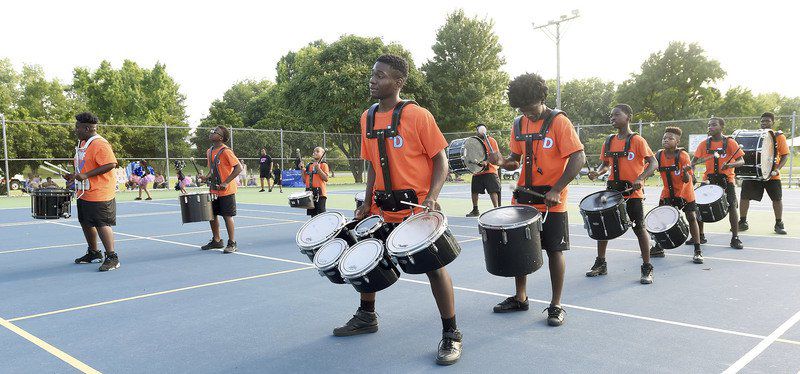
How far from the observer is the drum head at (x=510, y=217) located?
3.89 m

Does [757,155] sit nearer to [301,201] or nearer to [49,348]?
[301,201]

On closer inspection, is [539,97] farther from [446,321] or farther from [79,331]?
[79,331]

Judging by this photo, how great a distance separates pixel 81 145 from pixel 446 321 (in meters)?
5.70

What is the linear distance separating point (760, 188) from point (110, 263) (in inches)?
398

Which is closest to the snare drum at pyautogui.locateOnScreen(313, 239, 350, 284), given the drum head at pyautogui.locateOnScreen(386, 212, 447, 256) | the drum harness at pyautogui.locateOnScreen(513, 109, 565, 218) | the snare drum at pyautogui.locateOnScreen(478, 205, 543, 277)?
the drum head at pyautogui.locateOnScreen(386, 212, 447, 256)

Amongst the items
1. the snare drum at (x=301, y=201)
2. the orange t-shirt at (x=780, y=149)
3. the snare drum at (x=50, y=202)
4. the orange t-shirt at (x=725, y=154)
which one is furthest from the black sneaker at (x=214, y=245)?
the orange t-shirt at (x=780, y=149)

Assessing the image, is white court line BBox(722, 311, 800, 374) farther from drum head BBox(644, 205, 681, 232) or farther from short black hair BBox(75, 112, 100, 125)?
short black hair BBox(75, 112, 100, 125)

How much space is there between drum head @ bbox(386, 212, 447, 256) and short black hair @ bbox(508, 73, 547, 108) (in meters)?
1.41

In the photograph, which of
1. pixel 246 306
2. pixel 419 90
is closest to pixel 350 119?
pixel 419 90

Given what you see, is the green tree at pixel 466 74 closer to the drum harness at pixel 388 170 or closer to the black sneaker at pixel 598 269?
the black sneaker at pixel 598 269

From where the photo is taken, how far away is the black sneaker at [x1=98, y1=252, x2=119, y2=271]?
701 centimetres

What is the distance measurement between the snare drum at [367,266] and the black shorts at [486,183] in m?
8.70

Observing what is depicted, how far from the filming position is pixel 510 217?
411 centimetres

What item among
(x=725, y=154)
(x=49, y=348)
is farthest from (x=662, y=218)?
(x=49, y=348)
